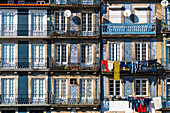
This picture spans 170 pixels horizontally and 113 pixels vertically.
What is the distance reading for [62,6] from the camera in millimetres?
31875

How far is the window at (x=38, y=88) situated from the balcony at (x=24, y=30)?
4816 millimetres

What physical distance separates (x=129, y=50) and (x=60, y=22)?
25.8 ft

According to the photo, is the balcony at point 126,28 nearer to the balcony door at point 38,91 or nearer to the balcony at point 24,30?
the balcony at point 24,30

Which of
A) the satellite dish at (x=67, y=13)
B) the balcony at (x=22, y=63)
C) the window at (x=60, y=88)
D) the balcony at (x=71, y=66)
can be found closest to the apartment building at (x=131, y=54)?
the balcony at (x=71, y=66)

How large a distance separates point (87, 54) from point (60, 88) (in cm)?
456

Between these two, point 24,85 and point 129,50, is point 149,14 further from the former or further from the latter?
point 24,85

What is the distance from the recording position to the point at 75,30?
32.4m

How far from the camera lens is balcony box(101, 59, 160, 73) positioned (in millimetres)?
31316

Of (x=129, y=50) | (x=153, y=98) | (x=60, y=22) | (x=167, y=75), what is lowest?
(x=153, y=98)

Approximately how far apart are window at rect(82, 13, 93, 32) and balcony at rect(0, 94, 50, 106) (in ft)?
26.6

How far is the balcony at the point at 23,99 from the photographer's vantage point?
3152 centimetres

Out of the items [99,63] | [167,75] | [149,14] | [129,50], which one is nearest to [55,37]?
[99,63]

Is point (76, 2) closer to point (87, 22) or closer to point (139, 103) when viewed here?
point (87, 22)

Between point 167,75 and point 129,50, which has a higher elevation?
point 129,50
